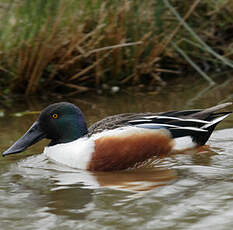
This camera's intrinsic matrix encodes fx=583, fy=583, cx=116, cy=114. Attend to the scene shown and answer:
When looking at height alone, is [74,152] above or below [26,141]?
below

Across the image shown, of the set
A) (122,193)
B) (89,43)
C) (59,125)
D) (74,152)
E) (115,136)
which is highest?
(89,43)

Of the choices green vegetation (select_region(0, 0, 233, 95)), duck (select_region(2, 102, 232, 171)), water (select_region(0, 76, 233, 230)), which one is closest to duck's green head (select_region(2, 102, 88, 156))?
duck (select_region(2, 102, 232, 171))

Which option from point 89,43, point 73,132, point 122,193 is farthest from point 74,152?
point 89,43

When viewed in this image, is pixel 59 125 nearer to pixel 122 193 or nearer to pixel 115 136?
pixel 115 136

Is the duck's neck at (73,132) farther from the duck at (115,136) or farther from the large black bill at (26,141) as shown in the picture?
the large black bill at (26,141)

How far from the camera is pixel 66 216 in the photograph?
3936 mm

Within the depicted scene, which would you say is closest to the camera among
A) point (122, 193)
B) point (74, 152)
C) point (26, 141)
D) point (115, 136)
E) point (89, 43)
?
point (122, 193)

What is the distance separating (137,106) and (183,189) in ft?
9.22

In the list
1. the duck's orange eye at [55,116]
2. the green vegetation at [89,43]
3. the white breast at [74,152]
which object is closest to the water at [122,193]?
the white breast at [74,152]

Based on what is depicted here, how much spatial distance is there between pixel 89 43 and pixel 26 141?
256 cm

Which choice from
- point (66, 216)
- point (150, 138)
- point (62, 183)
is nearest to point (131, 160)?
point (150, 138)

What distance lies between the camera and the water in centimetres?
381

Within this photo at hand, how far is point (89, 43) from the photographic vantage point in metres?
7.46

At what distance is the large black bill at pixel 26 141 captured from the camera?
5150 mm
